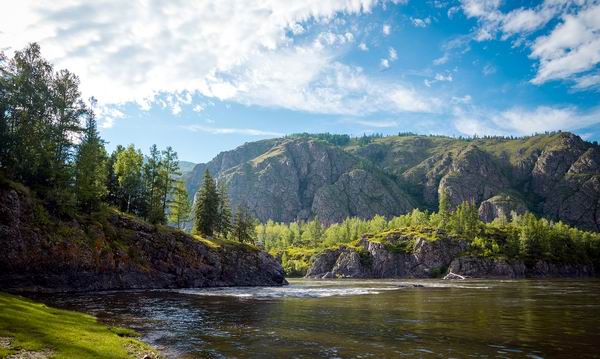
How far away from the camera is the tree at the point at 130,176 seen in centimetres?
9569

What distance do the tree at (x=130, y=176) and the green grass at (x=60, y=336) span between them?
70.3 meters

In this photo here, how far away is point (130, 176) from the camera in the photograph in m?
95.9

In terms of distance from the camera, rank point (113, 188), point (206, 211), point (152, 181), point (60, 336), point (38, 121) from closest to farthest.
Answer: point (60, 336) → point (38, 121) → point (113, 188) → point (152, 181) → point (206, 211)

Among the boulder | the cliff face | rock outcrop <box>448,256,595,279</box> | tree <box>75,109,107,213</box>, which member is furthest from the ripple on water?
rock outcrop <box>448,256,595,279</box>

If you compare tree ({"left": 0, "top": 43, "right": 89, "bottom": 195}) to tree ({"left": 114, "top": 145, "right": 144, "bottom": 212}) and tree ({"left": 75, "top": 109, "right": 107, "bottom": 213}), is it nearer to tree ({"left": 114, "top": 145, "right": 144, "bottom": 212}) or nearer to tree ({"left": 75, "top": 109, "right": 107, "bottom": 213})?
tree ({"left": 75, "top": 109, "right": 107, "bottom": 213})

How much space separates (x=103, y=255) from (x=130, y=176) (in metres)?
30.4

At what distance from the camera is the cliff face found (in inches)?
2202

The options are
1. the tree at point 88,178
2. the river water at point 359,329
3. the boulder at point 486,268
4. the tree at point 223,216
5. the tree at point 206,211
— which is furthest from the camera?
the boulder at point 486,268

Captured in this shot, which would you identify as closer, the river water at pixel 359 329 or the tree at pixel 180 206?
the river water at pixel 359 329

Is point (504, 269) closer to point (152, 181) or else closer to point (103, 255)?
point (152, 181)

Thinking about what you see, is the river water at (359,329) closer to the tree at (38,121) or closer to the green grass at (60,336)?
the green grass at (60,336)

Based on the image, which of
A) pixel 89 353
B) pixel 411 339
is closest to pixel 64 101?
pixel 89 353

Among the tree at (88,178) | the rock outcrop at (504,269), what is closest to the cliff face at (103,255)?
the tree at (88,178)

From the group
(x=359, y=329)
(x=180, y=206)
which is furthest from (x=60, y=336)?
(x=180, y=206)
